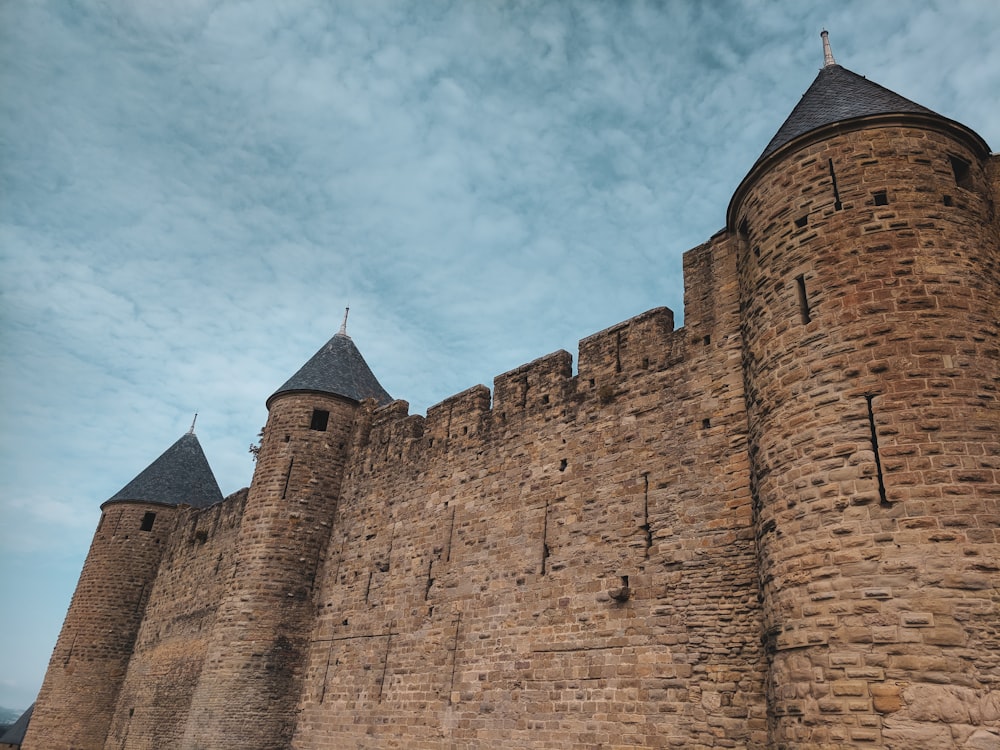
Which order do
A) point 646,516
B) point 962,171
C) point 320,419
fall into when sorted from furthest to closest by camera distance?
point 320,419 → point 646,516 → point 962,171

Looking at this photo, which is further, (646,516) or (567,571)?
(567,571)

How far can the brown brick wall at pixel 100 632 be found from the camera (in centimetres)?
2050

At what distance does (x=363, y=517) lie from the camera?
14.4m

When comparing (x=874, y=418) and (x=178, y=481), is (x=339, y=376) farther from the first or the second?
(x=874, y=418)

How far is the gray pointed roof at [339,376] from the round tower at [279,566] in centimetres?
4

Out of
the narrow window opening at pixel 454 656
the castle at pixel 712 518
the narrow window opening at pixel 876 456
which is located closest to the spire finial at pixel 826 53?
the castle at pixel 712 518

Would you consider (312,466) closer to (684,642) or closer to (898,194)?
(684,642)

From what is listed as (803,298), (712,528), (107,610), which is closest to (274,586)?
(712,528)

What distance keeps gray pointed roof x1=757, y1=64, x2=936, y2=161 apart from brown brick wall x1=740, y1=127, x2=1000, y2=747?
275mm

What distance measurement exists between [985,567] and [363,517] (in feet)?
35.2

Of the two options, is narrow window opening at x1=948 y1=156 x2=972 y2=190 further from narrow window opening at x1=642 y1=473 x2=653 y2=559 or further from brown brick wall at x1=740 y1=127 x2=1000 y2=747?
narrow window opening at x1=642 y1=473 x2=653 y2=559

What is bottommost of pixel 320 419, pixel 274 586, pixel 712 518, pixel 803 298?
pixel 274 586

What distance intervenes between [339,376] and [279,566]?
170 inches

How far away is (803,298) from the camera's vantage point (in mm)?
7578
